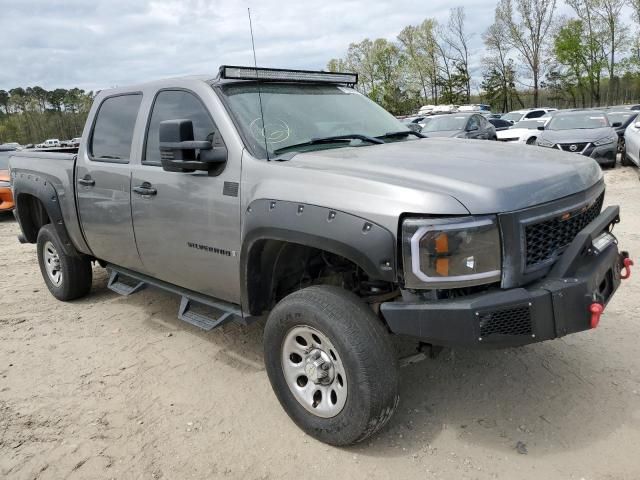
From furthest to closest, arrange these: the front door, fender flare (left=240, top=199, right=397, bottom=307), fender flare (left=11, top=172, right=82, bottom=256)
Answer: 1. fender flare (left=11, top=172, right=82, bottom=256)
2. the front door
3. fender flare (left=240, top=199, right=397, bottom=307)

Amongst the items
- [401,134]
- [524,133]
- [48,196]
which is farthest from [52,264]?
[524,133]

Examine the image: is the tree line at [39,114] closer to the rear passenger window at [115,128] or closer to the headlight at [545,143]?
the headlight at [545,143]

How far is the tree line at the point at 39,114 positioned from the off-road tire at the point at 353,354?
2541 inches

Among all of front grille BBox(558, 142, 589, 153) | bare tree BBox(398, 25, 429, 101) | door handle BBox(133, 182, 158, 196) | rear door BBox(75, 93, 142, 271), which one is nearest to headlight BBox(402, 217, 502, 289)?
door handle BBox(133, 182, 158, 196)

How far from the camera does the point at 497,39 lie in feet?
172

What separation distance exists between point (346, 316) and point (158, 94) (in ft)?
7.75

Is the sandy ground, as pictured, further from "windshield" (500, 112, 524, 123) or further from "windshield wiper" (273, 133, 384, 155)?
"windshield" (500, 112, 524, 123)

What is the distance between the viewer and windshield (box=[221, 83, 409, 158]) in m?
3.39

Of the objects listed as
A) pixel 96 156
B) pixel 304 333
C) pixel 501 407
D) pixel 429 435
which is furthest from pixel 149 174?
pixel 501 407

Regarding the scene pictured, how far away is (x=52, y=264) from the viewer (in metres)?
5.67

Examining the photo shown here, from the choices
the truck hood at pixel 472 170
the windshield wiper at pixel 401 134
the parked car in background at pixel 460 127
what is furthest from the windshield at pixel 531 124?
the truck hood at pixel 472 170

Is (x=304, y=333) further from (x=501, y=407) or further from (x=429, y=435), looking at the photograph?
(x=501, y=407)

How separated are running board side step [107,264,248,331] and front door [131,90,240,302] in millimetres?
75

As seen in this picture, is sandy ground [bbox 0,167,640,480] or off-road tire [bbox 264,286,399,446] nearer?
off-road tire [bbox 264,286,399,446]
